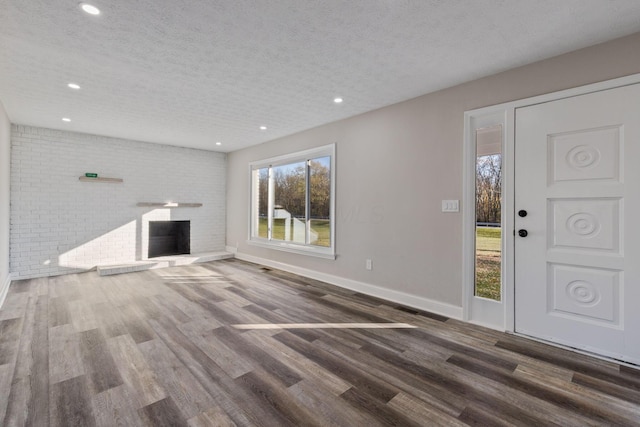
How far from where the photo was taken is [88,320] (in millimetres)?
3084

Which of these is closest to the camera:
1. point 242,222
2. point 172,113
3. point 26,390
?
point 26,390

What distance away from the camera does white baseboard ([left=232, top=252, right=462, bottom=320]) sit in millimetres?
3230

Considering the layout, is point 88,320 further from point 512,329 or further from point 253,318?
point 512,329

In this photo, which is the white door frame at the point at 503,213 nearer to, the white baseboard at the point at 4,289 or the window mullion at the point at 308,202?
the window mullion at the point at 308,202

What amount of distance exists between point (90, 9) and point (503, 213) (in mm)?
3657

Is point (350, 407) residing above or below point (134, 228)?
below

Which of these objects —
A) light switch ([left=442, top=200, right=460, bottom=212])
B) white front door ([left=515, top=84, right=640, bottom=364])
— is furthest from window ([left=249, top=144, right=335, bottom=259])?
white front door ([left=515, top=84, right=640, bottom=364])

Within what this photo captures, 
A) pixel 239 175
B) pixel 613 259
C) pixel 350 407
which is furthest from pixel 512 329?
pixel 239 175

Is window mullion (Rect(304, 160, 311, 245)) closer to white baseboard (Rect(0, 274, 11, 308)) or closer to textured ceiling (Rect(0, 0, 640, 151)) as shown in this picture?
textured ceiling (Rect(0, 0, 640, 151))

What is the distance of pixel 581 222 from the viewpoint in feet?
8.13

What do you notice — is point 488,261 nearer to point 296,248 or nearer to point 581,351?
point 581,351

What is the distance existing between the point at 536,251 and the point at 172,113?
14.9ft

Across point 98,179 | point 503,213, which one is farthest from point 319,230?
point 98,179

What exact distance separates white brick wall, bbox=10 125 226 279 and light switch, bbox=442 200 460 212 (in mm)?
5359
